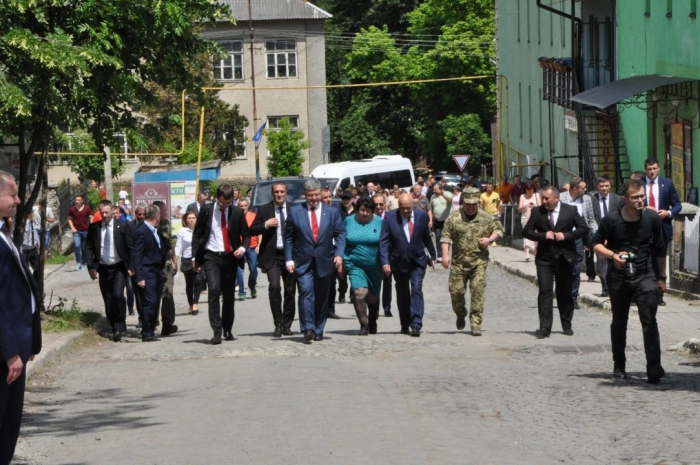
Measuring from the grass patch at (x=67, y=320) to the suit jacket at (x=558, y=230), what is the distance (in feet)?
19.2

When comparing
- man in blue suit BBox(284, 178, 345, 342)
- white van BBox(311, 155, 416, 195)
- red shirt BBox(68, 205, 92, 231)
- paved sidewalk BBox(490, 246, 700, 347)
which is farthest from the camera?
white van BBox(311, 155, 416, 195)

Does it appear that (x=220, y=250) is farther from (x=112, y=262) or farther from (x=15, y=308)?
(x=15, y=308)

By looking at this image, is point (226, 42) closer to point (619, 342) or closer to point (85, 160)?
point (85, 160)

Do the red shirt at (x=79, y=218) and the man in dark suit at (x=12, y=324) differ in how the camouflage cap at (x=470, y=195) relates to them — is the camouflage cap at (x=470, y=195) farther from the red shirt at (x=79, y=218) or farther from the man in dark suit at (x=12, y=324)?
the red shirt at (x=79, y=218)

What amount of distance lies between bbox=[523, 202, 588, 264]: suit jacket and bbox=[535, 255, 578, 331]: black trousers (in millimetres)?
74

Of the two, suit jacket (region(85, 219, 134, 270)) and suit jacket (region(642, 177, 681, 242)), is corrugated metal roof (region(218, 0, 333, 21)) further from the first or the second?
suit jacket (region(642, 177, 681, 242))

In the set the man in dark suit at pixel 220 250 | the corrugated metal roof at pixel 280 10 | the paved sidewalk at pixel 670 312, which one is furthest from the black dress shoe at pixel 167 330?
the corrugated metal roof at pixel 280 10

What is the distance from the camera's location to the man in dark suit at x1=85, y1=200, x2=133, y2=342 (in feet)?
53.9

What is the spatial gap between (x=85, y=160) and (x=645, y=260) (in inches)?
1657

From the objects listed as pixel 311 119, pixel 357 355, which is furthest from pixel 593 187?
pixel 311 119

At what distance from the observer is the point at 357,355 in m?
13.7

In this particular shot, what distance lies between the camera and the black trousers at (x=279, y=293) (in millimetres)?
15430

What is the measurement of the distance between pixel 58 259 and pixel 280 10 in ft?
133

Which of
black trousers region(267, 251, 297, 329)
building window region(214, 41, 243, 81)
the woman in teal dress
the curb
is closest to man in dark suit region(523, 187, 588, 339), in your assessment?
the woman in teal dress
